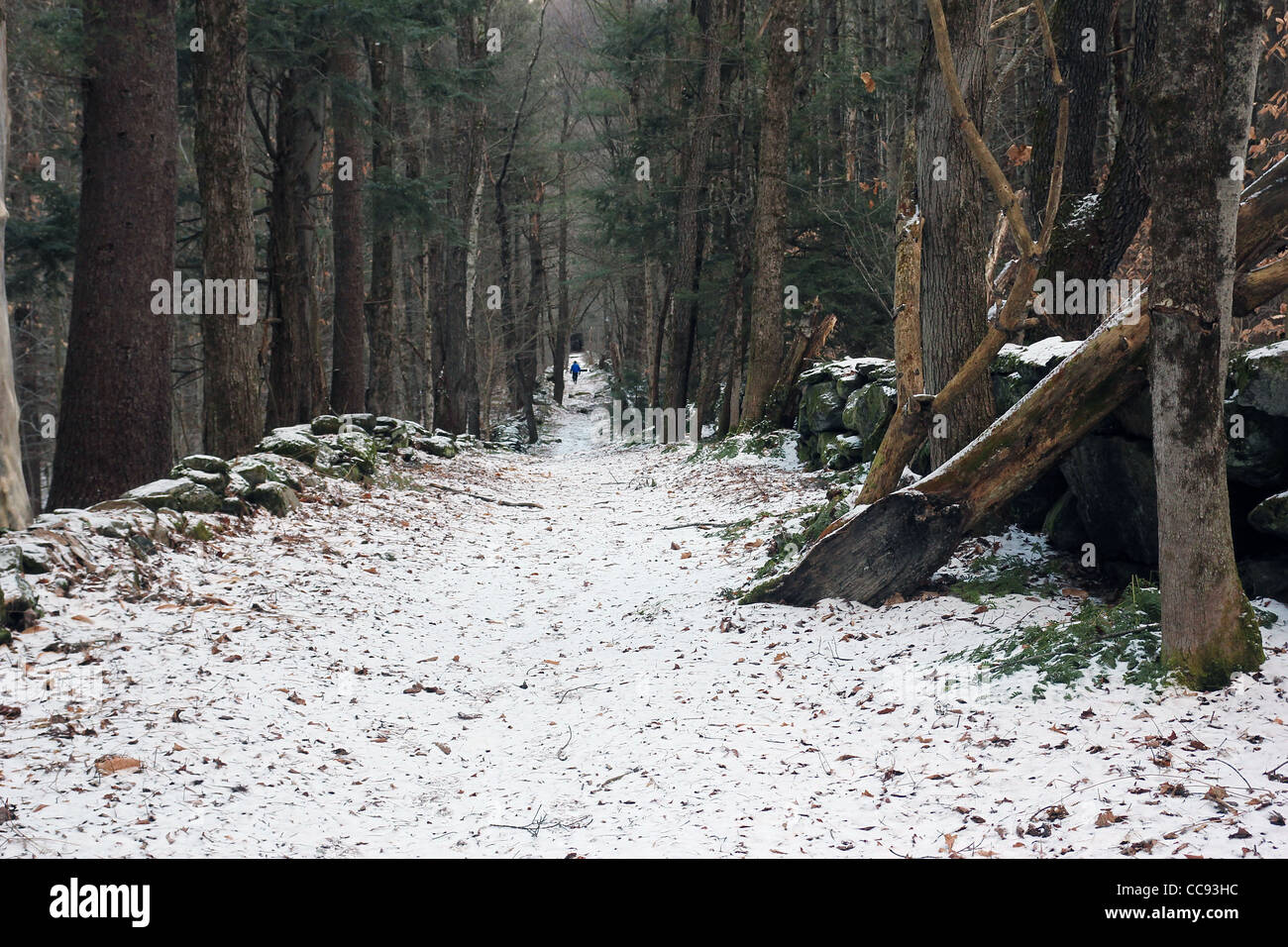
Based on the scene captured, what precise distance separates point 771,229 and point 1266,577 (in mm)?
11331

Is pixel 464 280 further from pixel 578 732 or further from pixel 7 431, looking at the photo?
pixel 578 732

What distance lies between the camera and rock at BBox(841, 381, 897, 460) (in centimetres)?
974

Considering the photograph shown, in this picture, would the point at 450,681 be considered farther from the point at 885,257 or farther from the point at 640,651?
the point at 885,257

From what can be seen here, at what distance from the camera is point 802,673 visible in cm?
575

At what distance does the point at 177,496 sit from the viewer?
7.68m

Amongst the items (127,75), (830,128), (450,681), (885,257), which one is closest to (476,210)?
(830,128)

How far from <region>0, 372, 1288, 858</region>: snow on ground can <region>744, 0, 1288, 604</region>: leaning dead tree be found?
1.03 ft

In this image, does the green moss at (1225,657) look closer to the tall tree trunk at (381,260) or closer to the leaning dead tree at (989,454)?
the leaning dead tree at (989,454)

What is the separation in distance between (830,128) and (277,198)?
11778mm

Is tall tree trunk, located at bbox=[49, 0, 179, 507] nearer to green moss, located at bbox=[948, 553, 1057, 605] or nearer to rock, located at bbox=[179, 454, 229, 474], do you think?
rock, located at bbox=[179, 454, 229, 474]

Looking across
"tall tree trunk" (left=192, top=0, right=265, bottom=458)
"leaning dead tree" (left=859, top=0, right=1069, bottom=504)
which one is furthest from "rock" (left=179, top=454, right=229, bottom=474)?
"leaning dead tree" (left=859, top=0, right=1069, bottom=504)

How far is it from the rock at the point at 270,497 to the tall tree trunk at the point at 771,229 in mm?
8786

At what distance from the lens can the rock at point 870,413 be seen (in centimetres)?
974

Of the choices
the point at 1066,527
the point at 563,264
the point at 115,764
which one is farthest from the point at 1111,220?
the point at 563,264
